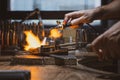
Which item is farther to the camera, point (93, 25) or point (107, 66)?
point (93, 25)

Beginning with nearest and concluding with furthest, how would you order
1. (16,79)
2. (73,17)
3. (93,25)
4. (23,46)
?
1. (16,79)
2. (73,17)
3. (23,46)
4. (93,25)

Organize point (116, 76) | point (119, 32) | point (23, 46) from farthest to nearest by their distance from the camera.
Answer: point (23, 46), point (116, 76), point (119, 32)

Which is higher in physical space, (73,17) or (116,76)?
(73,17)

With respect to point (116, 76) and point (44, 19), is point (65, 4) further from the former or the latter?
point (116, 76)

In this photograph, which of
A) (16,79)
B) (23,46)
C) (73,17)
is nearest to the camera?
(16,79)

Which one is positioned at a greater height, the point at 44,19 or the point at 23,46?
the point at 44,19

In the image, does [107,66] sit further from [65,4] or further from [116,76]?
[65,4]

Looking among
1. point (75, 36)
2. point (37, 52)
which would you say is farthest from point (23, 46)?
Result: point (37, 52)

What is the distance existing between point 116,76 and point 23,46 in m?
2.21

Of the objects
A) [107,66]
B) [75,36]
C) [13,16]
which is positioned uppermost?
[13,16]

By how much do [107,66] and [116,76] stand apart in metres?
0.99

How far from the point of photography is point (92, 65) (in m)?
2.56

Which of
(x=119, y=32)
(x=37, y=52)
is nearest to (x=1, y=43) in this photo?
(x=37, y=52)

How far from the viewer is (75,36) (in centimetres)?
377
